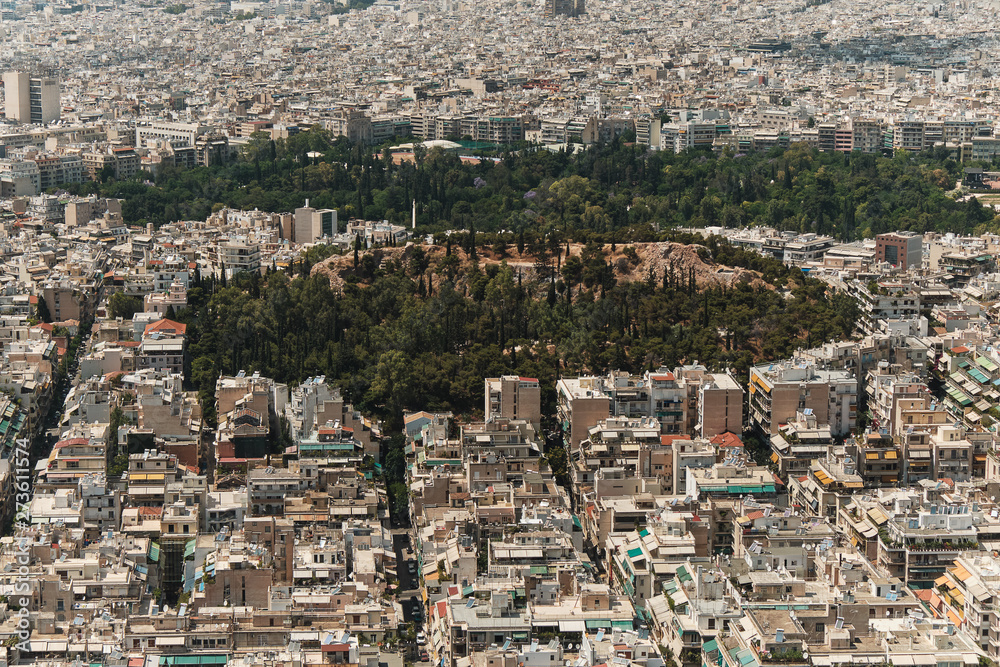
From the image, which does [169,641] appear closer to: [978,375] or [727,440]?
[727,440]

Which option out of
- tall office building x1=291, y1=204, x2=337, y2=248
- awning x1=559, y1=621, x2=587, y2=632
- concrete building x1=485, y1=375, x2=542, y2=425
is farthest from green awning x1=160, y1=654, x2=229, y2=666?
tall office building x1=291, y1=204, x2=337, y2=248

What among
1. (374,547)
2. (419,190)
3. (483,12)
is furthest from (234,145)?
(483,12)

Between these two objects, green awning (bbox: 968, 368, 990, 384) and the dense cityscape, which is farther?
green awning (bbox: 968, 368, 990, 384)

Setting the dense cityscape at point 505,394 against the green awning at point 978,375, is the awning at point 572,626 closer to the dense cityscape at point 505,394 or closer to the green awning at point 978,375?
the dense cityscape at point 505,394

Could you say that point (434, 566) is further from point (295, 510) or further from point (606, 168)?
point (606, 168)

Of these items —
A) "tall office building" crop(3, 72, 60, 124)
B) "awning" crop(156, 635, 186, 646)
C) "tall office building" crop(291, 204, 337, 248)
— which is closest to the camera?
"awning" crop(156, 635, 186, 646)

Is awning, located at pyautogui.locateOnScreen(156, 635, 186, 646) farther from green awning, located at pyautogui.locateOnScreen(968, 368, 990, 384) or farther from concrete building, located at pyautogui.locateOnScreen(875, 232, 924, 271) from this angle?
concrete building, located at pyautogui.locateOnScreen(875, 232, 924, 271)

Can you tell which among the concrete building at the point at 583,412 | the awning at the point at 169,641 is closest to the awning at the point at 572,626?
the awning at the point at 169,641
